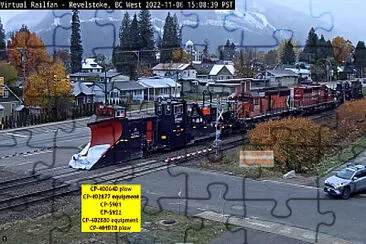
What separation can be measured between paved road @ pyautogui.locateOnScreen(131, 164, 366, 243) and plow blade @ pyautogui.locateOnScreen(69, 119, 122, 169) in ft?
4.72

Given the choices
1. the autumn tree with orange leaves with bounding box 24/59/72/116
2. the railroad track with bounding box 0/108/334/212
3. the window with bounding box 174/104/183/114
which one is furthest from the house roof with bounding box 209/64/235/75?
the railroad track with bounding box 0/108/334/212

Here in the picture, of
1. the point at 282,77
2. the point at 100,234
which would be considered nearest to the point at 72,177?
the point at 100,234

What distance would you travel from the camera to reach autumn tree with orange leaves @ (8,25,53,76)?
951cm

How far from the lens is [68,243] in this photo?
8.16 m

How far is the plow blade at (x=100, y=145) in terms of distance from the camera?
45.1 feet

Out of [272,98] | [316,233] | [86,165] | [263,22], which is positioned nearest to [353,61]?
[272,98]

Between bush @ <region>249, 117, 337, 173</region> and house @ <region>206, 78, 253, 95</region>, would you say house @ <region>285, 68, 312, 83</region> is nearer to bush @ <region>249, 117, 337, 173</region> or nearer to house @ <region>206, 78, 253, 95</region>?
house @ <region>206, 78, 253, 95</region>

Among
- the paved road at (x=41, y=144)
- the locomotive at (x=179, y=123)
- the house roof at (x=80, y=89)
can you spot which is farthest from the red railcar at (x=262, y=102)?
the house roof at (x=80, y=89)

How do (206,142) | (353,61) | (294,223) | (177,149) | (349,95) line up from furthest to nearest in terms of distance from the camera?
(349,95)
(353,61)
(206,142)
(177,149)
(294,223)

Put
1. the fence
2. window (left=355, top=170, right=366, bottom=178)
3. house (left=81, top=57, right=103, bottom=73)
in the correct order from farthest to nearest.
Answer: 1. the fence
2. house (left=81, top=57, right=103, bottom=73)
3. window (left=355, top=170, right=366, bottom=178)

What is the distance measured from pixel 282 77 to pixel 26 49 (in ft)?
71.7

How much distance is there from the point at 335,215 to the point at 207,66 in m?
28.4

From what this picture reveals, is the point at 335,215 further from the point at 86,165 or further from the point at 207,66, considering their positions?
the point at 207,66

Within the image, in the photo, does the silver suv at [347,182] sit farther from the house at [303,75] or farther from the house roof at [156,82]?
the house roof at [156,82]
